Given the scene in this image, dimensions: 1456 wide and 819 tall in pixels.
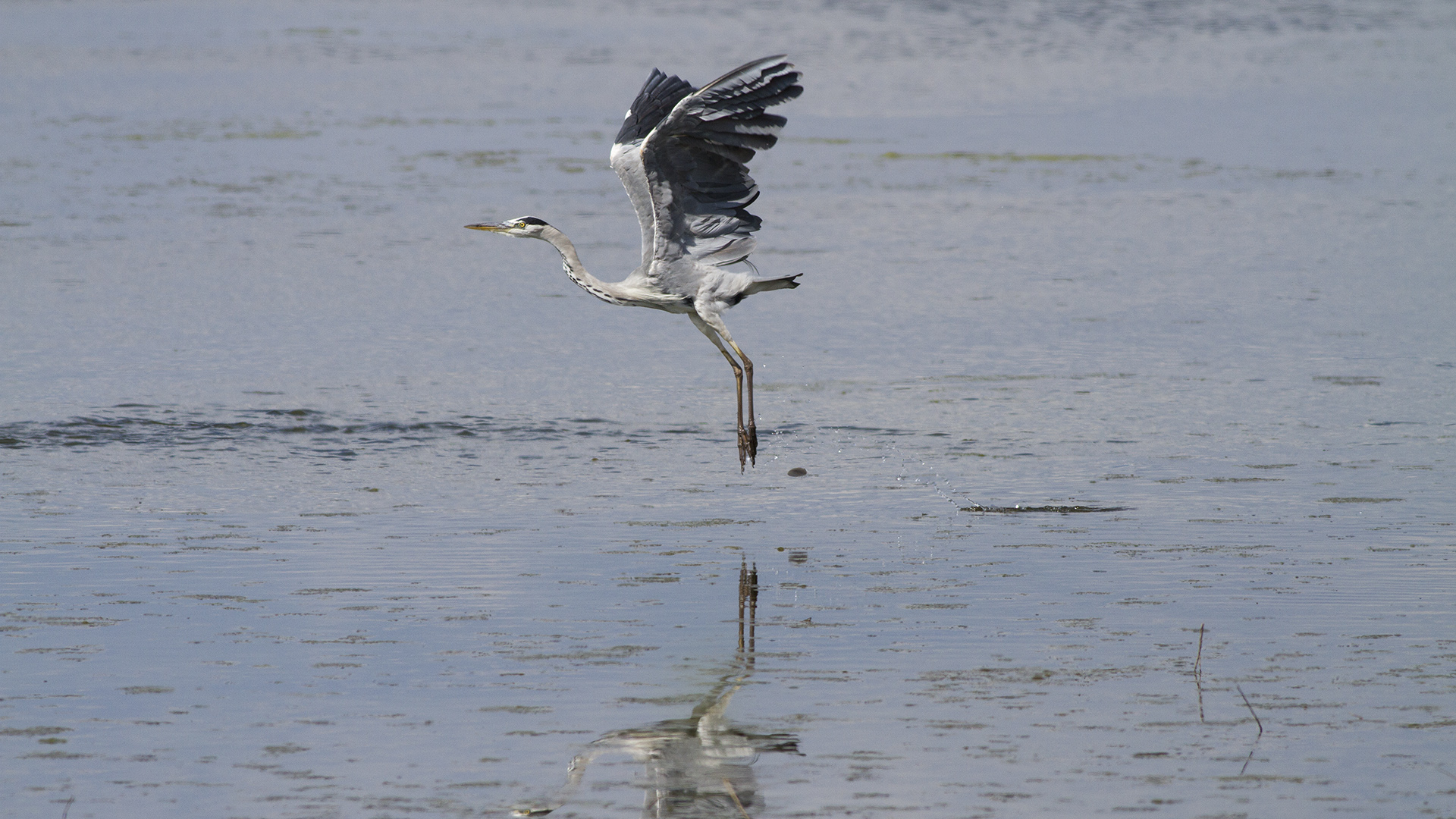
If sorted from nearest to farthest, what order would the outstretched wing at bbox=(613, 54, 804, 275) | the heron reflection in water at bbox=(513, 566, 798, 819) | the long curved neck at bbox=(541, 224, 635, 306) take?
1. the heron reflection in water at bbox=(513, 566, 798, 819)
2. the outstretched wing at bbox=(613, 54, 804, 275)
3. the long curved neck at bbox=(541, 224, 635, 306)

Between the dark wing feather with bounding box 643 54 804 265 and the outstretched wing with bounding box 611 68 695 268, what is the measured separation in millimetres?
47

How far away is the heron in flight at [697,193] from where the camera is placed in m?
8.38

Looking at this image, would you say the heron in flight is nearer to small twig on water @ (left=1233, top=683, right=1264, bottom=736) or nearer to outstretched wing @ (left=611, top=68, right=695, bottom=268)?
outstretched wing @ (left=611, top=68, right=695, bottom=268)

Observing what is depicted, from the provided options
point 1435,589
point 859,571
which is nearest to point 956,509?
point 859,571

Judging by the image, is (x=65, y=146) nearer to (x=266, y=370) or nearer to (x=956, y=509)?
(x=266, y=370)

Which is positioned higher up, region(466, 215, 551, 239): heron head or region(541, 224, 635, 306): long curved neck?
region(466, 215, 551, 239): heron head

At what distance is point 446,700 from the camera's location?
18.2 feet

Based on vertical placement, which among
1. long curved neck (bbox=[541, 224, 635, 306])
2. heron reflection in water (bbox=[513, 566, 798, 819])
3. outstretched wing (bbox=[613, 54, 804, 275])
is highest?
outstretched wing (bbox=[613, 54, 804, 275])

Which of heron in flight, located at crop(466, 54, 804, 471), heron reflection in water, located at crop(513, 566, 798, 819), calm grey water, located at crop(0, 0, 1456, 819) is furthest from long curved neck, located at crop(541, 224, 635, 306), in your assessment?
heron reflection in water, located at crop(513, 566, 798, 819)

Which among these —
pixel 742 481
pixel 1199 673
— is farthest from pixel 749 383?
pixel 1199 673

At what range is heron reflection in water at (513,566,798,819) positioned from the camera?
4.77 m

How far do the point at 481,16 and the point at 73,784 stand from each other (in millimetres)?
28208

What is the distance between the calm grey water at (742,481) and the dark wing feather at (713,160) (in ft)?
3.48

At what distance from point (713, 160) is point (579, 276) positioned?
1.16m
